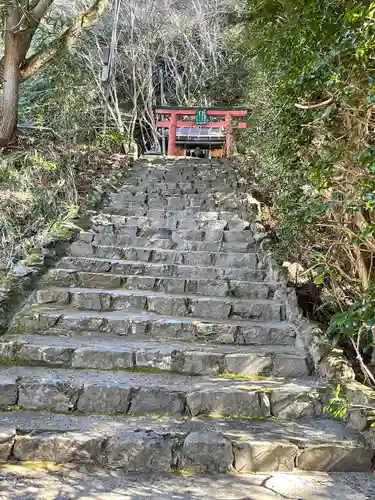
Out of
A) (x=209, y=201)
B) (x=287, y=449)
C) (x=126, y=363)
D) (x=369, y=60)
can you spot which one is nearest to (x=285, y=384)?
(x=287, y=449)

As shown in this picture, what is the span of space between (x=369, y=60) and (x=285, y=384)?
2238 mm

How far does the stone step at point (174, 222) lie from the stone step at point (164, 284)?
158 cm

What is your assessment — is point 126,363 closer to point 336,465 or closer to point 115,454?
point 115,454

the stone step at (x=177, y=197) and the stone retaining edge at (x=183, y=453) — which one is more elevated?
the stone step at (x=177, y=197)

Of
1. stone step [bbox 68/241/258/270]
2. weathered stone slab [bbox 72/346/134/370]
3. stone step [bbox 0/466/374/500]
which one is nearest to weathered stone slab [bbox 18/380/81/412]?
weathered stone slab [bbox 72/346/134/370]

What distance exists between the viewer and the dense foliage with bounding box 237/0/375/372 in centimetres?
247

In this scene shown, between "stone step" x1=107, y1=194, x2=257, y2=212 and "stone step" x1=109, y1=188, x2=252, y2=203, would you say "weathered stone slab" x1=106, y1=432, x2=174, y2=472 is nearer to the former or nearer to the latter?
"stone step" x1=107, y1=194, x2=257, y2=212

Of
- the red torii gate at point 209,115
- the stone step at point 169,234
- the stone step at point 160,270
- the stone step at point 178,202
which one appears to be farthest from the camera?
the red torii gate at point 209,115

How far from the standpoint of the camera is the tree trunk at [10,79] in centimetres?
748

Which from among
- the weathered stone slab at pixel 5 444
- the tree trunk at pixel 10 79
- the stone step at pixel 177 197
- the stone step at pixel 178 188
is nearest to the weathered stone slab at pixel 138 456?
the weathered stone slab at pixel 5 444

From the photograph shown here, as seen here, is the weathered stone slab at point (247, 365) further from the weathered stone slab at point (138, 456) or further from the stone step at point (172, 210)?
the stone step at point (172, 210)

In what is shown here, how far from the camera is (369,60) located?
8.83ft

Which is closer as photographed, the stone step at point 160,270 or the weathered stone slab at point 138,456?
the weathered stone slab at point 138,456

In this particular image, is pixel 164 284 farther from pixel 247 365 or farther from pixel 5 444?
pixel 5 444
